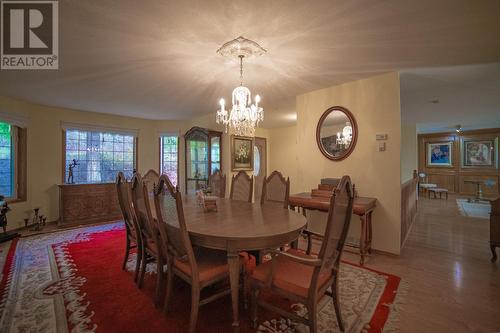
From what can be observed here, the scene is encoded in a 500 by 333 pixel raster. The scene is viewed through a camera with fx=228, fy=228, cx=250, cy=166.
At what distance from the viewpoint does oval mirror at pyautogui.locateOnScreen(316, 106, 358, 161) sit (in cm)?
333

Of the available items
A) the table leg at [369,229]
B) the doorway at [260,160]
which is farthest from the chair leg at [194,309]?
the doorway at [260,160]

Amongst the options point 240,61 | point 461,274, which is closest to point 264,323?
point 461,274

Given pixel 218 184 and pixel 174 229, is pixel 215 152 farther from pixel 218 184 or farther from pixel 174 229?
pixel 174 229

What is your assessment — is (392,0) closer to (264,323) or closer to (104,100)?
(264,323)

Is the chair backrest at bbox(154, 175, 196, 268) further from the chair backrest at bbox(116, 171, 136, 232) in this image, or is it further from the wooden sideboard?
the wooden sideboard

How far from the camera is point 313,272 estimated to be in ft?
4.55

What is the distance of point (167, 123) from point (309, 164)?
4013mm

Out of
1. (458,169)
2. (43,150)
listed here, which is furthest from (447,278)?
(458,169)

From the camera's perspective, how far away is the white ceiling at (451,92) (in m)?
2.89

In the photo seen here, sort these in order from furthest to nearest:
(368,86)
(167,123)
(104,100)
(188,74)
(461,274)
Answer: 1. (167,123)
2. (104,100)
3. (368,86)
4. (188,74)
5. (461,274)

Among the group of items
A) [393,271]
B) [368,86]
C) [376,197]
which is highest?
[368,86]

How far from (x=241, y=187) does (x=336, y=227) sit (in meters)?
1.92

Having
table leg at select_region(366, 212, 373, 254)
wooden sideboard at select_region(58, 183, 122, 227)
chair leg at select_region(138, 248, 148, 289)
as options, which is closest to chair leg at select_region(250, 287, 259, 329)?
chair leg at select_region(138, 248, 148, 289)

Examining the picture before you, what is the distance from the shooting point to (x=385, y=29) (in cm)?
194
